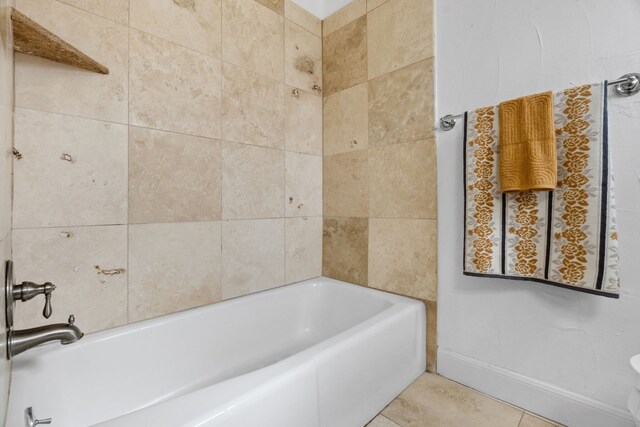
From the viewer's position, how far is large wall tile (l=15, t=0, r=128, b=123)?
3.17 feet

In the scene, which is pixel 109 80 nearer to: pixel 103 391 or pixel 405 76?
pixel 103 391

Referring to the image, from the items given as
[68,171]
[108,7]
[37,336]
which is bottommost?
[37,336]

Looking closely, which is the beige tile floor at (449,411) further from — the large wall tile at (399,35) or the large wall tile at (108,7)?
the large wall tile at (108,7)

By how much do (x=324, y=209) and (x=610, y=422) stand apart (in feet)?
5.04

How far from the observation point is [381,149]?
5.21ft

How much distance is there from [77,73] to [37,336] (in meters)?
0.89

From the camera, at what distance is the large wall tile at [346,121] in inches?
66.0

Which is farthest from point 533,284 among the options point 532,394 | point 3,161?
point 3,161

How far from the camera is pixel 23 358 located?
0.88m

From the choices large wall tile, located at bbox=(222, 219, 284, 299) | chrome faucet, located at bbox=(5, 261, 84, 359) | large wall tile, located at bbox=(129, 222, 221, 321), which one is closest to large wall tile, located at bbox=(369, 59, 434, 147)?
large wall tile, located at bbox=(222, 219, 284, 299)

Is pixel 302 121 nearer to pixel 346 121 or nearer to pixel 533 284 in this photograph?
pixel 346 121

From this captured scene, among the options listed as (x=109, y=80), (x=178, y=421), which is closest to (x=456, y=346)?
(x=178, y=421)

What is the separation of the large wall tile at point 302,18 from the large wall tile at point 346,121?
1.46 feet

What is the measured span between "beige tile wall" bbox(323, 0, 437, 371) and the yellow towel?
331 millimetres
